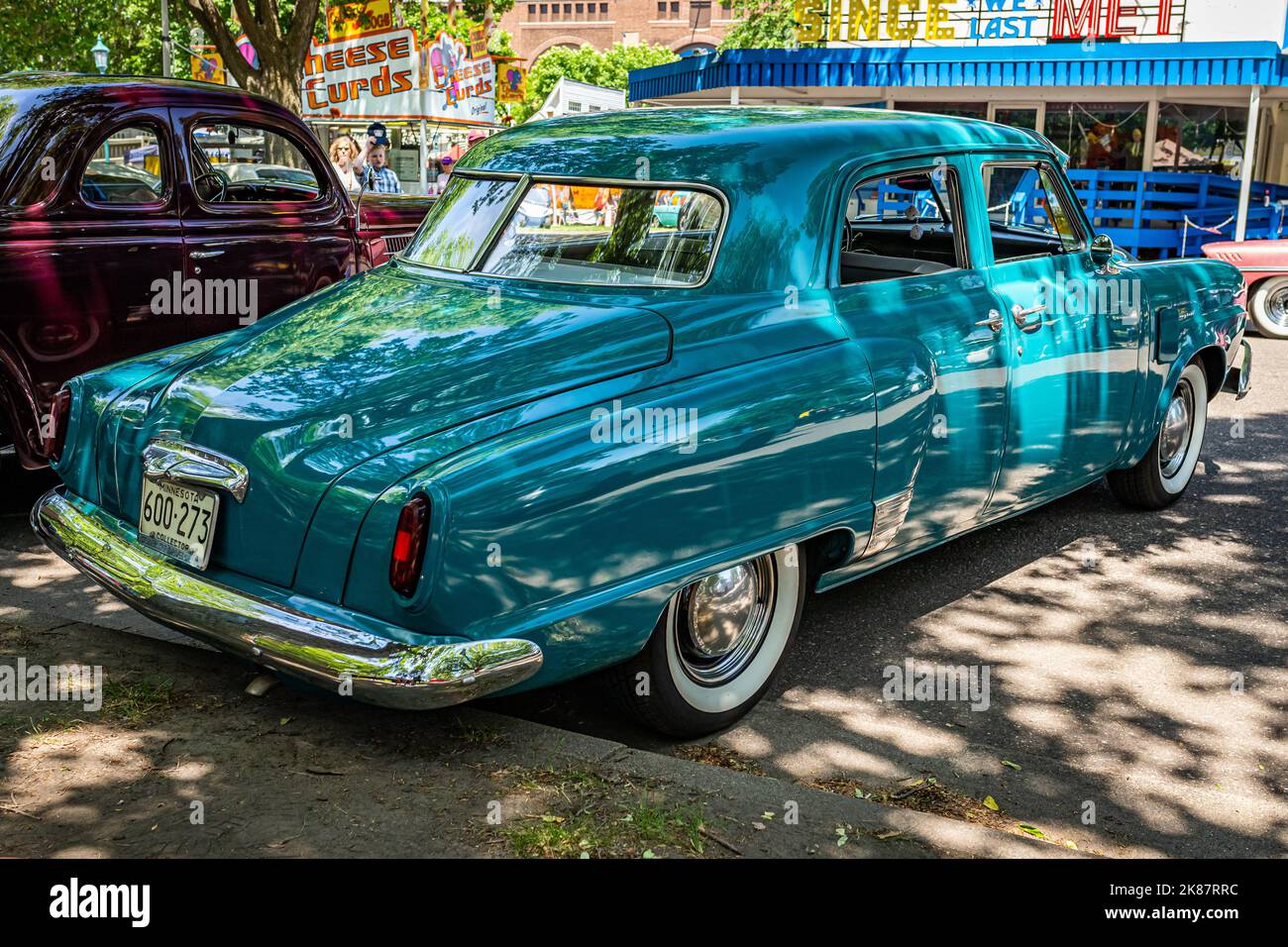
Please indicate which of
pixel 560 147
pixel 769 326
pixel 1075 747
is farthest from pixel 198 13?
pixel 1075 747

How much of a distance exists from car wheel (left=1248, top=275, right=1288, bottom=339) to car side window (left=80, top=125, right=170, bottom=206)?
1097cm

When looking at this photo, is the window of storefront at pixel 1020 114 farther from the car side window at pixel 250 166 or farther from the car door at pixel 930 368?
the car door at pixel 930 368

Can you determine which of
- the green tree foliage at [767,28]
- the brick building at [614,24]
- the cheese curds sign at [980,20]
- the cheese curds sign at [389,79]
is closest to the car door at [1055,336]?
the cheese curds sign at [980,20]

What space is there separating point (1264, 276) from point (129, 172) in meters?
11.0

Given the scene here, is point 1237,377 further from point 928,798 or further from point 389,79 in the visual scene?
point 389,79

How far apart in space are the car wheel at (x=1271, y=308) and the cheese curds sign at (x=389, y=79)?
61.3ft

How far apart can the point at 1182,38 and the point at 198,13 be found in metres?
14.2

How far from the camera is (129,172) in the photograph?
676 centimetres

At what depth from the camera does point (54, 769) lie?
3.46 metres

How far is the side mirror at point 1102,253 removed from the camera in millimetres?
5527

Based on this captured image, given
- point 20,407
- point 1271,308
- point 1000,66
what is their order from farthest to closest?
1. point 1000,66
2. point 1271,308
3. point 20,407

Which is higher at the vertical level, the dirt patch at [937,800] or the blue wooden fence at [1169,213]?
the blue wooden fence at [1169,213]

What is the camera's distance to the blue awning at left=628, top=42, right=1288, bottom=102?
16750mm

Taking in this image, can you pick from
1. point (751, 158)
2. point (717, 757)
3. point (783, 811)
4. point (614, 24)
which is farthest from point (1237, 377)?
point (614, 24)
